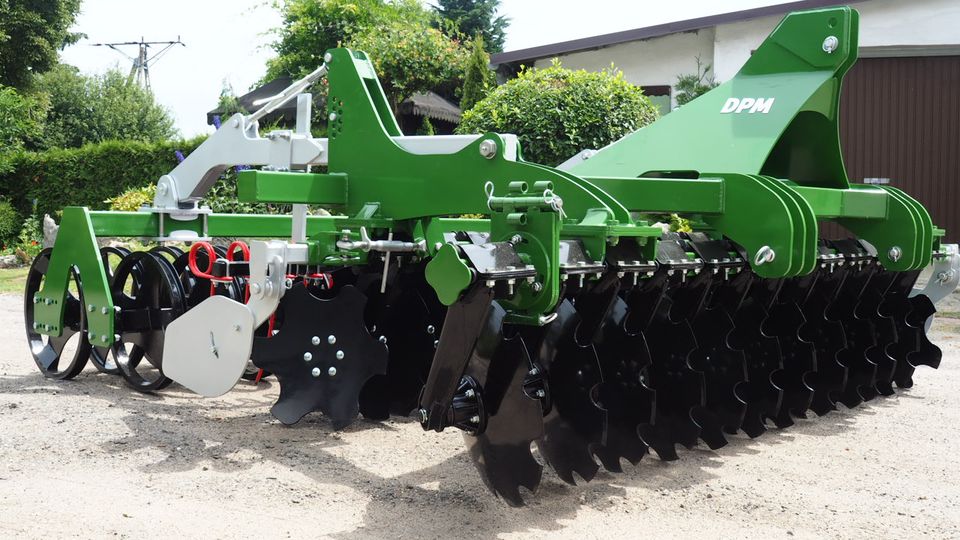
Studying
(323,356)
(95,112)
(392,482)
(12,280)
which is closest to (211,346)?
(323,356)

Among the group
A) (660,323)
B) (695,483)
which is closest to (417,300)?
(660,323)

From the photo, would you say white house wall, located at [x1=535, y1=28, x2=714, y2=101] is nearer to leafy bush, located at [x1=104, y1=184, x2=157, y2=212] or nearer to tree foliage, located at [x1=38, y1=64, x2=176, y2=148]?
leafy bush, located at [x1=104, y1=184, x2=157, y2=212]

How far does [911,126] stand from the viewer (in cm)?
1073

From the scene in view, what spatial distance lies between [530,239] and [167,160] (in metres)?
13.5

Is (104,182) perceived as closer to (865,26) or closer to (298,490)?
(865,26)

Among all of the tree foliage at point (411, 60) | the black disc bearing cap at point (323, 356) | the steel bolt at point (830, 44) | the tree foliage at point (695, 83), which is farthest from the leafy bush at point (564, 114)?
the tree foliage at point (411, 60)

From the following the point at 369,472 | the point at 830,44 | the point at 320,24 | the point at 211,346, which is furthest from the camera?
the point at 320,24

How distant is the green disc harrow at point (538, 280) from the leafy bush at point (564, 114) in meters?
3.36

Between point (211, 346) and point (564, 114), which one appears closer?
point (211, 346)

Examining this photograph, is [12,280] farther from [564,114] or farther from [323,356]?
[323,356]

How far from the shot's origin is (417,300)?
4547 millimetres

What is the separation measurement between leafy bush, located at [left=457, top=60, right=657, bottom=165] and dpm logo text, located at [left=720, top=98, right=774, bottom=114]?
400 centimetres

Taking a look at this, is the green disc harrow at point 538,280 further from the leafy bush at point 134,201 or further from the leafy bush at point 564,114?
the leafy bush at point 134,201

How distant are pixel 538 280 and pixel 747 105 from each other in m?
2.17
